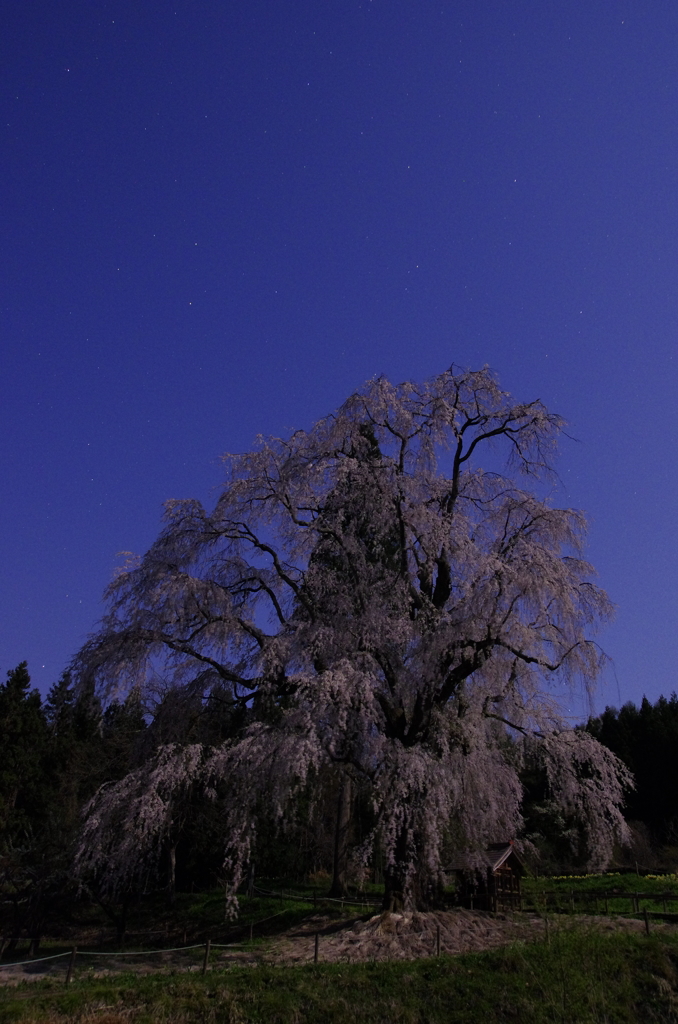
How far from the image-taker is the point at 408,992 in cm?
1389

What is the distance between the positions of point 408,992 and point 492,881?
7170 millimetres

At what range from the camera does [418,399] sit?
2036 centimetres

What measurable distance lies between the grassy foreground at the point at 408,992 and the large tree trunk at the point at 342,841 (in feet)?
38.0

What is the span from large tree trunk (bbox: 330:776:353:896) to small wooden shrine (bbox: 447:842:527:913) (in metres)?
6.54

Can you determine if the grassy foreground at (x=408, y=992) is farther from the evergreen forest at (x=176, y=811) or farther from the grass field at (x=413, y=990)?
the evergreen forest at (x=176, y=811)

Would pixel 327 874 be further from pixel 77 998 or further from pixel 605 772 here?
pixel 77 998

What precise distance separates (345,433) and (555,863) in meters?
25.6

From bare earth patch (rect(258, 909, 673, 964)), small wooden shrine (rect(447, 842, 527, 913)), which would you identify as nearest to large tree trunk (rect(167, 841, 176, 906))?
bare earth patch (rect(258, 909, 673, 964))

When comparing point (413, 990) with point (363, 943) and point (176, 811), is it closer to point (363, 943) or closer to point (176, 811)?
point (363, 943)

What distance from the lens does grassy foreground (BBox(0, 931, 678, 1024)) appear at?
41.2 feet

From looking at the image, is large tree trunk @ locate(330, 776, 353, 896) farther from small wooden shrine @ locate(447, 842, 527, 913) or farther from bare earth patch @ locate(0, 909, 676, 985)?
bare earth patch @ locate(0, 909, 676, 985)

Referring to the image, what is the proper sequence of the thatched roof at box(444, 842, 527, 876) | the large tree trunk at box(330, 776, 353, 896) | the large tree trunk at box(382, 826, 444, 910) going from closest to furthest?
the large tree trunk at box(382, 826, 444, 910), the thatched roof at box(444, 842, 527, 876), the large tree trunk at box(330, 776, 353, 896)

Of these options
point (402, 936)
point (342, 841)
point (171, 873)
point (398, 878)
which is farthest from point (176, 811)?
point (402, 936)

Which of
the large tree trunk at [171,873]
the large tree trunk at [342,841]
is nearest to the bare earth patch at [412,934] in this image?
the large tree trunk at [342,841]
